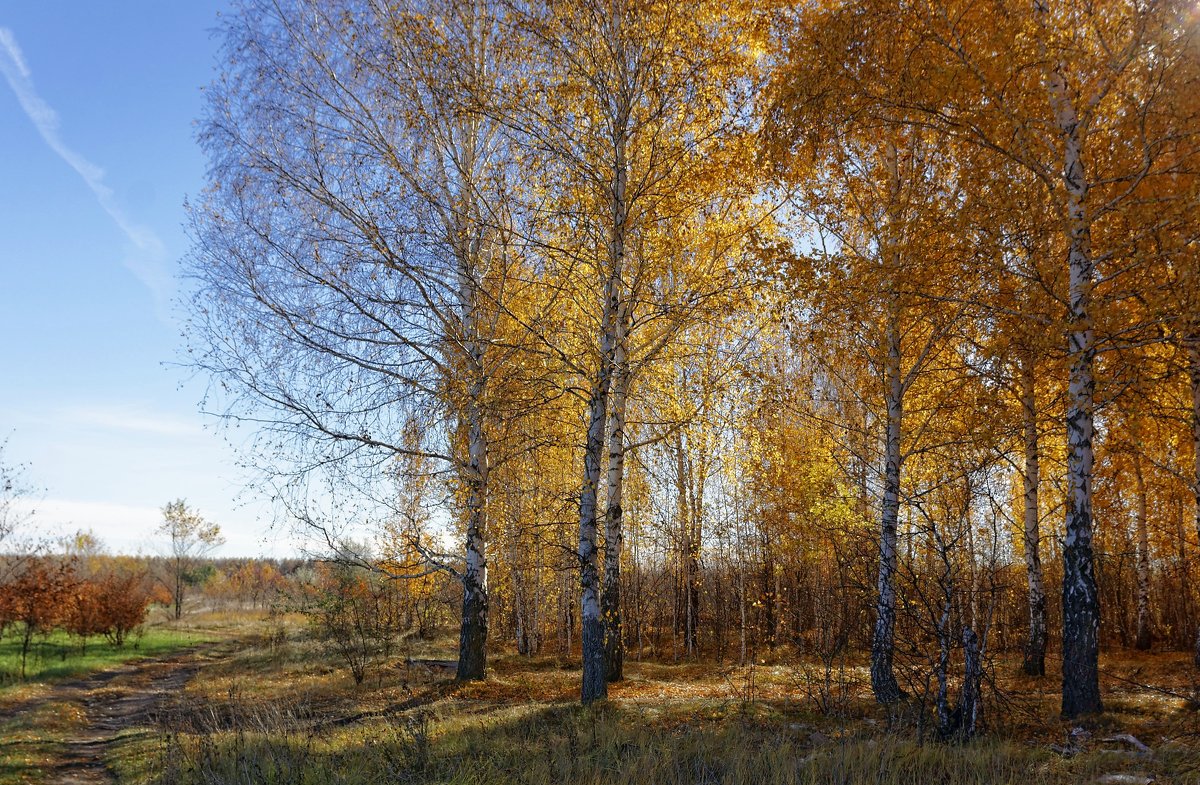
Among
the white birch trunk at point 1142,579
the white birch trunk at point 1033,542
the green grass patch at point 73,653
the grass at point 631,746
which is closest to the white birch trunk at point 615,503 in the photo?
the grass at point 631,746

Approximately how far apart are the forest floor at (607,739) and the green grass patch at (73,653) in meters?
5.46

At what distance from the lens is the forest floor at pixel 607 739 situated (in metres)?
5.30

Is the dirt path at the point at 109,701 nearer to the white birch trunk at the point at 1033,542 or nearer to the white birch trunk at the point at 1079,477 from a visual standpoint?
the white birch trunk at the point at 1079,477

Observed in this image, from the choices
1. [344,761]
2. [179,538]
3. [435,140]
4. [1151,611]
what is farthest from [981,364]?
[179,538]

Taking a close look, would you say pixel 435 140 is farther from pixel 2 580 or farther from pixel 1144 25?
pixel 2 580

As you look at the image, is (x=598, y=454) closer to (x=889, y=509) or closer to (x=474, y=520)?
(x=889, y=509)

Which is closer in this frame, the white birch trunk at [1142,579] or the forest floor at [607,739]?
the forest floor at [607,739]

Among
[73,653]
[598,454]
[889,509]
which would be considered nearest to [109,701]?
[73,653]

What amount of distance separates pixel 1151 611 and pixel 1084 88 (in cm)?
1743

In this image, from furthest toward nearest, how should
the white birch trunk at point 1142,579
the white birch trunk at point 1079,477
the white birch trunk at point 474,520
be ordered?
the white birch trunk at point 1142,579 < the white birch trunk at point 474,520 < the white birch trunk at point 1079,477

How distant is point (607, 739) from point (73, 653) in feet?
77.6

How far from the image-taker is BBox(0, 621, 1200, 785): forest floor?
5.30 metres

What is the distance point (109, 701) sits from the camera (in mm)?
15008

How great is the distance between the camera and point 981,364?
10531 mm
